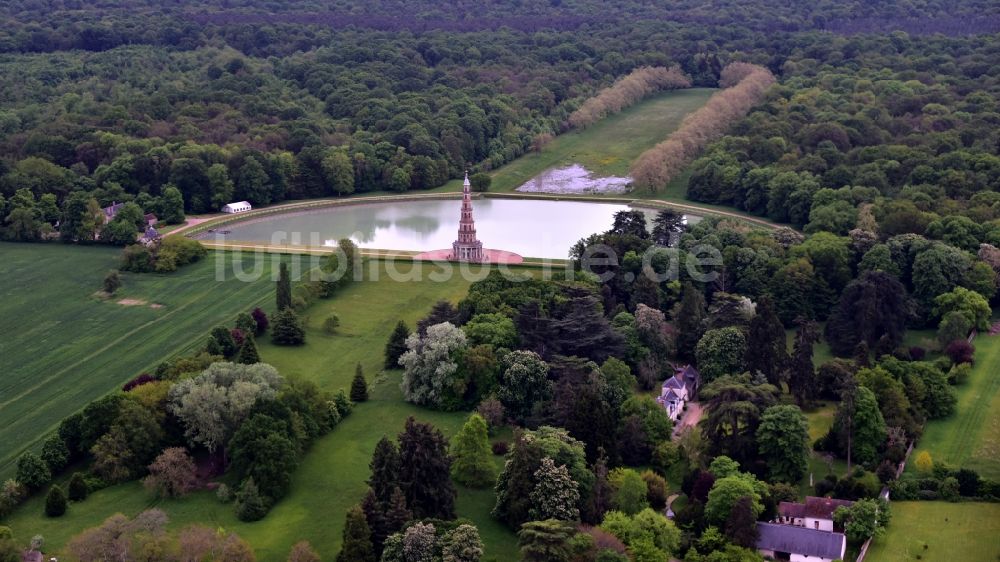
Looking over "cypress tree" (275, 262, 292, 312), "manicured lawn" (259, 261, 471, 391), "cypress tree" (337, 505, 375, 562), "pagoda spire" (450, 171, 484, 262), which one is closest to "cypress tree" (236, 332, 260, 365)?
"manicured lawn" (259, 261, 471, 391)

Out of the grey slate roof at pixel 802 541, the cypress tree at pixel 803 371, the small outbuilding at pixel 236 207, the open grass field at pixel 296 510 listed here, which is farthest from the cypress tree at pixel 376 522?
the small outbuilding at pixel 236 207

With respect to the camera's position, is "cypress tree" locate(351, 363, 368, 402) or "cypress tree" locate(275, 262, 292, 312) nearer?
"cypress tree" locate(351, 363, 368, 402)

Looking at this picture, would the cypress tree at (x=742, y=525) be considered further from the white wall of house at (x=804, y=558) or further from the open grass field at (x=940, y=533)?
the open grass field at (x=940, y=533)

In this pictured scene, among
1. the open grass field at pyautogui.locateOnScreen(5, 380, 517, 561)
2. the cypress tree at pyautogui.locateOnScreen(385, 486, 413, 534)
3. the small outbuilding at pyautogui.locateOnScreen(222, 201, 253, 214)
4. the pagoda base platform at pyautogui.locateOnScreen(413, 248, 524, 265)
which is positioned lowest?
the open grass field at pyautogui.locateOnScreen(5, 380, 517, 561)

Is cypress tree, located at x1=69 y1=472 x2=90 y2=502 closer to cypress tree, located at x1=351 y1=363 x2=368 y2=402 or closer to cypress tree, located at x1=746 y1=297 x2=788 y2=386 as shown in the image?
cypress tree, located at x1=351 y1=363 x2=368 y2=402

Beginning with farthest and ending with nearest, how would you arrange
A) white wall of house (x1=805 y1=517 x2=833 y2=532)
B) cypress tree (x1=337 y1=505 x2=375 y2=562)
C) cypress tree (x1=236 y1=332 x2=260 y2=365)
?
cypress tree (x1=236 y1=332 x2=260 y2=365) < white wall of house (x1=805 y1=517 x2=833 y2=532) < cypress tree (x1=337 y1=505 x2=375 y2=562)

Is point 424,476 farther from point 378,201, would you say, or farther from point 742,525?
point 378,201

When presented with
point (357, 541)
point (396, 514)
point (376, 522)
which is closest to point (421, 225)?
point (396, 514)
